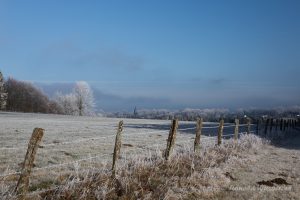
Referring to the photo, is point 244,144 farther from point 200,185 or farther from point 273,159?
point 200,185

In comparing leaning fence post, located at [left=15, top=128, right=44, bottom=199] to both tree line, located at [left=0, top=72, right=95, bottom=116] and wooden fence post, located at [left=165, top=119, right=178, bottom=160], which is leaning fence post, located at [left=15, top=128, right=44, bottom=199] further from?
tree line, located at [left=0, top=72, right=95, bottom=116]

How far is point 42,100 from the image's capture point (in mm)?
126688

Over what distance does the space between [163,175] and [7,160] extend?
5.54 m

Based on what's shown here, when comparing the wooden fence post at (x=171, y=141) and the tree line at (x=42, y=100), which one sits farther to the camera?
the tree line at (x=42, y=100)

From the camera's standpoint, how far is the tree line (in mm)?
123812

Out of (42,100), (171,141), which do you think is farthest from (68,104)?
(171,141)

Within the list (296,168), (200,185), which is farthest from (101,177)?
(296,168)

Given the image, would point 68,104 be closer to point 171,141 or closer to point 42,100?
point 42,100

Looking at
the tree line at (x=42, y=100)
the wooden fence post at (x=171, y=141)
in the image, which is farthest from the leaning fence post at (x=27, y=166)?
the tree line at (x=42, y=100)

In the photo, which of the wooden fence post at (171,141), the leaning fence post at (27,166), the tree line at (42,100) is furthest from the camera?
the tree line at (42,100)

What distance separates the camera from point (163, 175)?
40.9 ft

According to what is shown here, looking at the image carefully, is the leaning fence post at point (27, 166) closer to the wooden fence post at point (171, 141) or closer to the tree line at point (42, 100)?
the wooden fence post at point (171, 141)

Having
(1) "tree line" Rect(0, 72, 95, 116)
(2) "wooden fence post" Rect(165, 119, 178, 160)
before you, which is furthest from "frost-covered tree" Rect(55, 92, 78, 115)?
(2) "wooden fence post" Rect(165, 119, 178, 160)

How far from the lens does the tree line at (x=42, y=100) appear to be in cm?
12381
